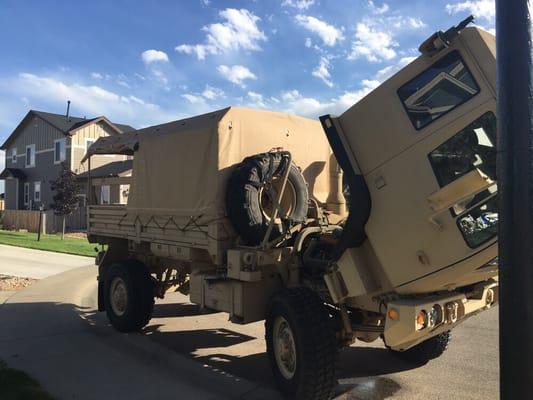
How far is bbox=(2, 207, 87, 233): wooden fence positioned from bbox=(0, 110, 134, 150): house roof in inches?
249

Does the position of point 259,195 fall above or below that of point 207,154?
below

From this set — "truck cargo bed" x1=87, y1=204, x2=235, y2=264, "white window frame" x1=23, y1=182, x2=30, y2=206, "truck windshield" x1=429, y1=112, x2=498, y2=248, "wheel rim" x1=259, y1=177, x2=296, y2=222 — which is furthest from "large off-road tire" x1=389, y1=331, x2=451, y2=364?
"white window frame" x1=23, y1=182, x2=30, y2=206

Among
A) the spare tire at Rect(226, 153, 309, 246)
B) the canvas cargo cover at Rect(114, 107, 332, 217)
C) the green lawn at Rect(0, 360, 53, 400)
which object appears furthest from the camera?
the canvas cargo cover at Rect(114, 107, 332, 217)

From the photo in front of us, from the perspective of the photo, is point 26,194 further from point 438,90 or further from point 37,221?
point 438,90

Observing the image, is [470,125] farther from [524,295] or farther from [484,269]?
[524,295]

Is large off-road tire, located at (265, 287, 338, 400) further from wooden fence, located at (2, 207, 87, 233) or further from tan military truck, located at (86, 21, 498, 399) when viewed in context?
wooden fence, located at (2, 207, 87, 233)

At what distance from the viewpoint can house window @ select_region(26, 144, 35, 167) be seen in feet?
123

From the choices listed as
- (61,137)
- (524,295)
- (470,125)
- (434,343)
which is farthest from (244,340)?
(61,137)

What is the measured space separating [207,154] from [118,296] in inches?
118

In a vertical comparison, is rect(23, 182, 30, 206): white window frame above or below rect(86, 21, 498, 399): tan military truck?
above

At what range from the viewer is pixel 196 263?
6559 millimetres

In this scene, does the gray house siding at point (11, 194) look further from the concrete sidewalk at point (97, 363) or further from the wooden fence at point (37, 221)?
the concrete sidewalk at point (97, 363)

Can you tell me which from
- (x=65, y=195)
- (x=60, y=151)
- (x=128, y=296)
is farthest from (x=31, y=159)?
(x=128, y=296)

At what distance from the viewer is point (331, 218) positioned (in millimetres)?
6719
